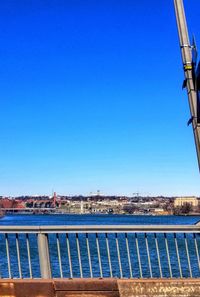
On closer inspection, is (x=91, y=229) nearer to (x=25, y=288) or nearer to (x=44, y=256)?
(x=44, y=256)

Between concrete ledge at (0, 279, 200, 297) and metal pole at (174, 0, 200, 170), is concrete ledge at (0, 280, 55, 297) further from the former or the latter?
metal pole at (174, 0, 200, 170)

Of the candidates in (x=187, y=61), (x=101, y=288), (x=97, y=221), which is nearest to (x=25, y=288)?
(x=101, y=288)

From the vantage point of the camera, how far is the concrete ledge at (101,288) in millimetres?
7078

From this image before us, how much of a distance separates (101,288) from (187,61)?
13.3 feet

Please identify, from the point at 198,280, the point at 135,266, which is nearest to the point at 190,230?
the point at 198,280

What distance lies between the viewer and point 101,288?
7172 mm

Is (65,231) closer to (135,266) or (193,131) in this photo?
(193,131)

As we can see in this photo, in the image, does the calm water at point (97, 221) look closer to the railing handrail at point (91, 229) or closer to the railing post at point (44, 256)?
the railing handrail at point (91, 229)

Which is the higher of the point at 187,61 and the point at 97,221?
the point at 187,61

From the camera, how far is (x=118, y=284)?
23.8 feet

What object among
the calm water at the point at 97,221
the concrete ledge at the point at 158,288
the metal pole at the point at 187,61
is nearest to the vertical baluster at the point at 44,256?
the concrete ledge at the point at 158,288

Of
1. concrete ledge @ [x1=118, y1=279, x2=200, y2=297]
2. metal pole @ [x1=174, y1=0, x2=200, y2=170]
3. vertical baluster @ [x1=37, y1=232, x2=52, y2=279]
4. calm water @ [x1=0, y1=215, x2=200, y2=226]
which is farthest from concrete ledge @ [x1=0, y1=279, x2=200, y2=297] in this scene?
calm water @ [x1=0, y1=215, x2=200, y2=226]

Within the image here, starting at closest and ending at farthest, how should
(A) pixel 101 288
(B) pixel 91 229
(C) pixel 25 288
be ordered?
(C) pixel 25 288 → (A) pixel 101 288 → (B) pixel 91 229

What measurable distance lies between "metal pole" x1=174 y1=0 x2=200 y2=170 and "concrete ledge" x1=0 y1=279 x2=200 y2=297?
2.28 m
